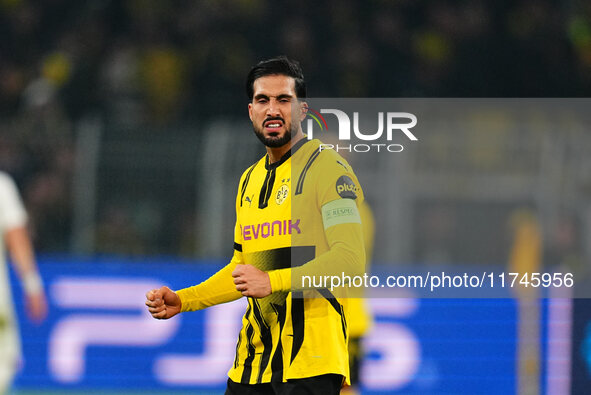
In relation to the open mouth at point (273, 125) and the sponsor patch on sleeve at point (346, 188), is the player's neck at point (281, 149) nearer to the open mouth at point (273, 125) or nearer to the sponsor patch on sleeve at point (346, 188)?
the open mouth at point (273, 125)

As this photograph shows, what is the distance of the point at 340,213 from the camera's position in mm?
3402

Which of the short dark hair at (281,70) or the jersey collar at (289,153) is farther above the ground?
the short dark hair at (281,70)

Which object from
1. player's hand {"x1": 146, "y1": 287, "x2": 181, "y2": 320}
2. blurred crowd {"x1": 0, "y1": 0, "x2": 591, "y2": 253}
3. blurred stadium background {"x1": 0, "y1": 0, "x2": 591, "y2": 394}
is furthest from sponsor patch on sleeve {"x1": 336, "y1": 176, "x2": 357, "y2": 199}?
blurred crowd {"x1": 0, "y1": 0, "x2": 591, "y2": 253}

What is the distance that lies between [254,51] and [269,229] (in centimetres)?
754

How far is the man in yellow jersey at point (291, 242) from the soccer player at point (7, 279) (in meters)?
4.27

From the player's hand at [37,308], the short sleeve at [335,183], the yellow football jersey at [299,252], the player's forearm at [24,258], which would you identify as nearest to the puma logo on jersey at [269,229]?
the yellow football jersey at [299,252]

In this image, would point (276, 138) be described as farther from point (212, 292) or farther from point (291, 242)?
point (212, 292)

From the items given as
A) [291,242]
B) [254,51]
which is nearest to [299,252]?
[291,242]

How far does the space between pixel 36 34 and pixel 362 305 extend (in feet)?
20.6

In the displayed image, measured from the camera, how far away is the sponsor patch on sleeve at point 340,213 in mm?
3387

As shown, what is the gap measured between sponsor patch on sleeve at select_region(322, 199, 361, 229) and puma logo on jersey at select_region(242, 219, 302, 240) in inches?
6.2

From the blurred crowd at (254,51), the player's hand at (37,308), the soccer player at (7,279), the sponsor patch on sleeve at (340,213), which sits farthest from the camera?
the blurred crowd at (254,51)

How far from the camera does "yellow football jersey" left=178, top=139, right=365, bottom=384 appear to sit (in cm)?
346

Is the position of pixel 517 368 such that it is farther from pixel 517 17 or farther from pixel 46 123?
pixel 517 17
